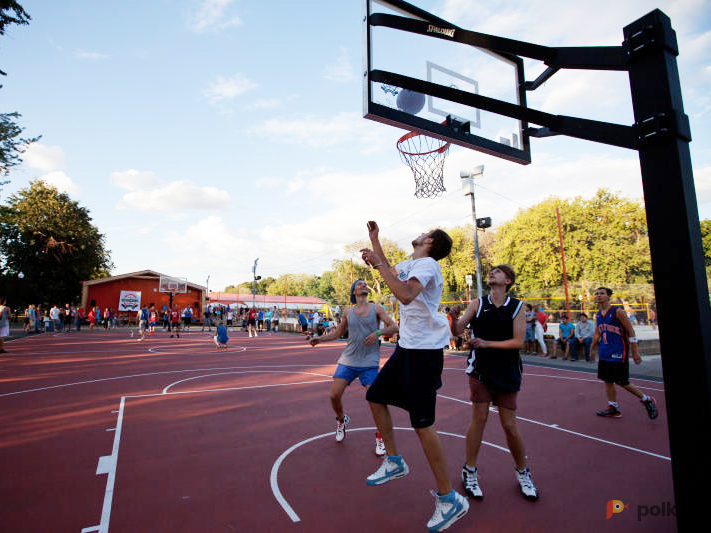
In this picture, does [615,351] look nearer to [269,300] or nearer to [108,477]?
[108,477]

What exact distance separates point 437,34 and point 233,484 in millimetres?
5322

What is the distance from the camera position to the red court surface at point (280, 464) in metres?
3.21

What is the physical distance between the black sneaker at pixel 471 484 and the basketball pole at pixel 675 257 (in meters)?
1.44

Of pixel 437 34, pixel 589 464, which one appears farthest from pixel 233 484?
pixel 437 34

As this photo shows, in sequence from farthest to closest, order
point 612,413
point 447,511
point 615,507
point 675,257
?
point 612,413, point 615,507, point 447,511, point 675,257

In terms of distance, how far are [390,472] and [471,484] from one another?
77 cm

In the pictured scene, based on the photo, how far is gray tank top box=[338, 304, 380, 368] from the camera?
490 centimetres

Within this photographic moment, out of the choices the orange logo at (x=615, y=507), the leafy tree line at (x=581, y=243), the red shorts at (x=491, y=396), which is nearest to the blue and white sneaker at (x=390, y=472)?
the red shorts at (x=491, y=396)

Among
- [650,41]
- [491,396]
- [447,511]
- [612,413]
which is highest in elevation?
[650,41]

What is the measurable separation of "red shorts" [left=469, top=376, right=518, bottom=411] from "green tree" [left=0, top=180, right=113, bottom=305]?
148ft

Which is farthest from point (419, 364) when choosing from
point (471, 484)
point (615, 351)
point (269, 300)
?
point (269, 300)

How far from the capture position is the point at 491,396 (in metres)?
3.71

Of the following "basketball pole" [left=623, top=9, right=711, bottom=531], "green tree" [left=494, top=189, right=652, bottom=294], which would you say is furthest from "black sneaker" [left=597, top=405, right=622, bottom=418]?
"green tree" [left=494, top=189, right=652, bottom=294]

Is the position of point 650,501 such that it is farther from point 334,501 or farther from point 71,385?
point 71,385
